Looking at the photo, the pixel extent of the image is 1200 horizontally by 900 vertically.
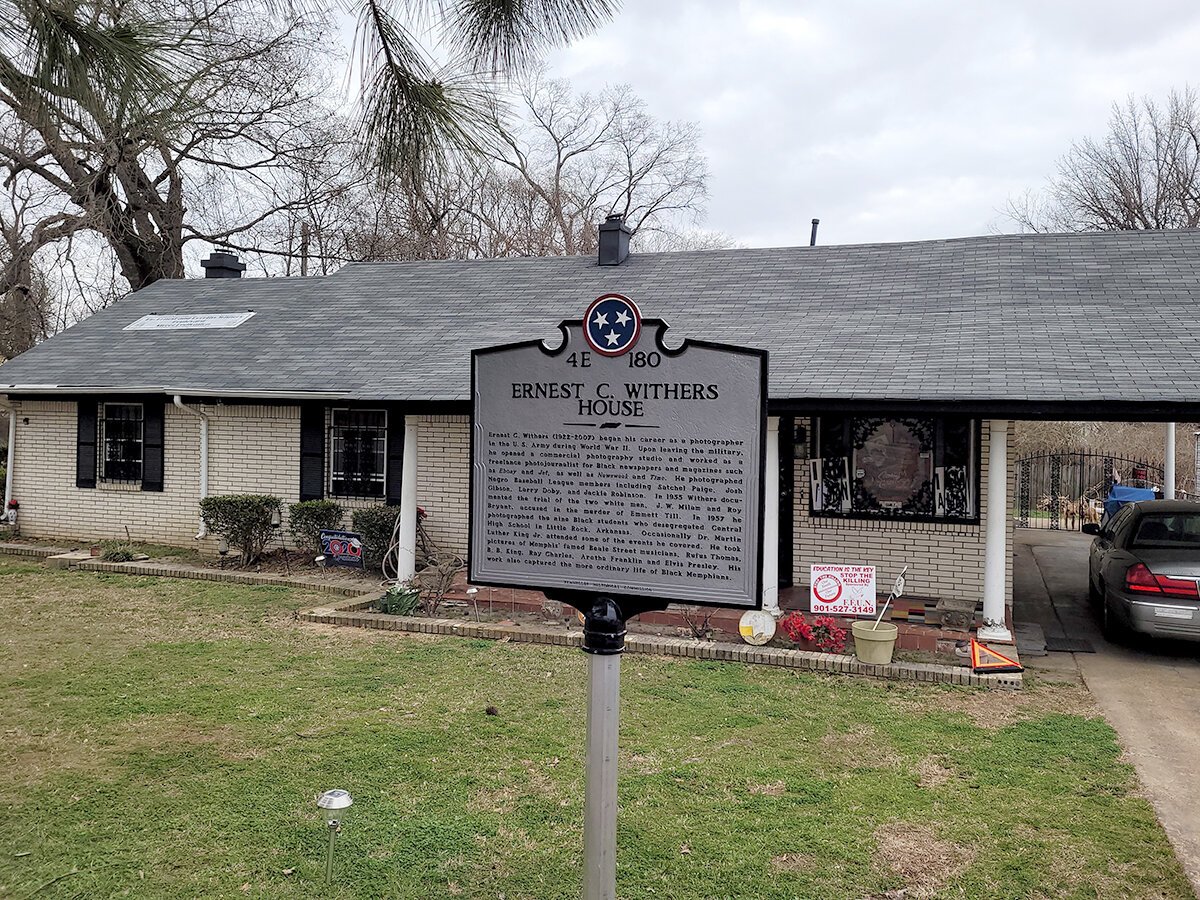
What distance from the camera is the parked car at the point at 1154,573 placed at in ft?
27.2

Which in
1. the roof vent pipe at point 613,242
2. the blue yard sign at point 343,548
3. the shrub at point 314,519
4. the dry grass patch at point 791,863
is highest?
the roof vent pipe at point 613,242

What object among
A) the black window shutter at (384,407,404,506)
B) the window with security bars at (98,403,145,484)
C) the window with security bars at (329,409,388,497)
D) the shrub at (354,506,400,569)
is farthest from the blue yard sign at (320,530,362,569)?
the window with security bars at (98,403,145,484)

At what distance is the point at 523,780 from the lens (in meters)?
5.34

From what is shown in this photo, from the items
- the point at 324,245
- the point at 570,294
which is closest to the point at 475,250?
the point at 324,245

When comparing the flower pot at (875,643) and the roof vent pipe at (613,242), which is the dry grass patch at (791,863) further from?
the roof vent pipe at (613,242)

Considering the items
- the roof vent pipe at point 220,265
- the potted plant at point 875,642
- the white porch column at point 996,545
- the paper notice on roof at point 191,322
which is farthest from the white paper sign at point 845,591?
the roof vent pipe at point 220,265

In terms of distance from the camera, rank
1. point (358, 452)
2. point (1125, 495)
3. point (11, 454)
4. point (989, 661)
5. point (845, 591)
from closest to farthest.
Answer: point (989, 661)
point (845, 591)
point (358, 452)
point (11, 454)
point (1125, 495)

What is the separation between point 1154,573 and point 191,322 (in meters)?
15.7

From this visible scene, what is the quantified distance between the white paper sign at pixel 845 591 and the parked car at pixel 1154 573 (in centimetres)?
247

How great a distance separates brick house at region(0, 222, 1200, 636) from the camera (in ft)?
29.8

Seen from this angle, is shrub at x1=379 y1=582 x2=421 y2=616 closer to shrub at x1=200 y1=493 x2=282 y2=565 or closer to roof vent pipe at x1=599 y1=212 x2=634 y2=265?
shrub at x1=200 y1=493 x2=282 y2=565

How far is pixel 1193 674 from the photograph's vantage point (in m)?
8.20

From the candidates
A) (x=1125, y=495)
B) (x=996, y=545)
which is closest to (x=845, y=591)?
(x=996, y=545)

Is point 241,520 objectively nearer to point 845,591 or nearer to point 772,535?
point 772,535
